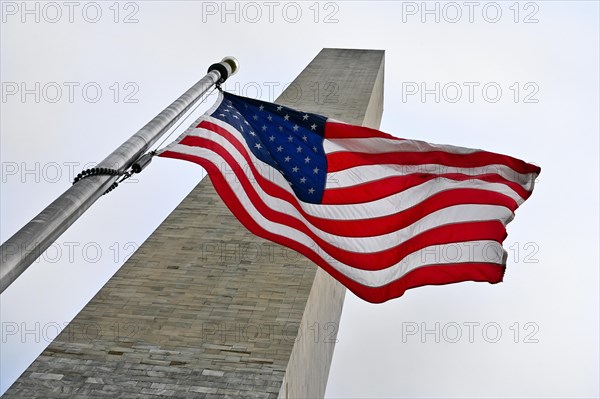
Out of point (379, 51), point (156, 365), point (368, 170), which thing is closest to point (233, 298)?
Result: point (156, 365)

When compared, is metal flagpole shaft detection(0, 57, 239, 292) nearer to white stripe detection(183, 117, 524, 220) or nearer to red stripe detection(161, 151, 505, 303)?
white stripe detection(183, 117, 524, 220)

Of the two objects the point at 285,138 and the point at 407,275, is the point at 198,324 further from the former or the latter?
the point at 407,275

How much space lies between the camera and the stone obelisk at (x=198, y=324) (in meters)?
13.2

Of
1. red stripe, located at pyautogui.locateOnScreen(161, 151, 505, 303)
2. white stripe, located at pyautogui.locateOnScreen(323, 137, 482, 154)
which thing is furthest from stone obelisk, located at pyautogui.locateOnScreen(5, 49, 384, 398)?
white stripe, located at pyautogui.locateOnScreen(323, 137, 482, 154)

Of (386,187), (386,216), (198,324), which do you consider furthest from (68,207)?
(198,324)

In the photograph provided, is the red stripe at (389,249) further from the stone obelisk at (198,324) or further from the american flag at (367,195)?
the stone obelisk at (198,324)

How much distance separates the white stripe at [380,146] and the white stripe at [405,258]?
972mm

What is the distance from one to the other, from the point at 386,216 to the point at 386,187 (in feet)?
1.02

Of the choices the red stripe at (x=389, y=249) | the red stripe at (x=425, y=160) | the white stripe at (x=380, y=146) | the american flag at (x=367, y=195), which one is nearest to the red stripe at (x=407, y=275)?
the american flag at (x=367, y=195)

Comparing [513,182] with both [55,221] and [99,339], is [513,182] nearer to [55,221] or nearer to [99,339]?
[55,221]

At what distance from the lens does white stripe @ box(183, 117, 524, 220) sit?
878 cm

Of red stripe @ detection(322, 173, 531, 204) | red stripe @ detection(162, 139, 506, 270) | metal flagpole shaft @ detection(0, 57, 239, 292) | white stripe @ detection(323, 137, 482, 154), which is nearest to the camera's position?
metal flagpole shaft @ detection(0, 57, 239, 292)

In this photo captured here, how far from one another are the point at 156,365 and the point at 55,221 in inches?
320

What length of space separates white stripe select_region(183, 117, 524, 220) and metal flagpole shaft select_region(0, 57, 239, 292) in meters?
0.77
